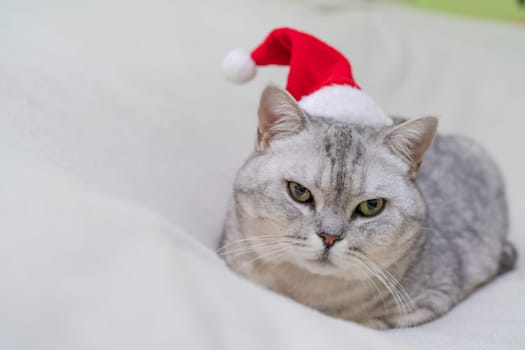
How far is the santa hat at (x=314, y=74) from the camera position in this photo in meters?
1.30

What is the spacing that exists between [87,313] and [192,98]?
1.08 metres

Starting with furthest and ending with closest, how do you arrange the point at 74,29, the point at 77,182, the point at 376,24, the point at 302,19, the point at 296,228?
1. the point at 376,24
2. the point at 302,19
3. the point at 74,29
4. the point at 296,228
5. the point at 77,182

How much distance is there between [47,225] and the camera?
832mm

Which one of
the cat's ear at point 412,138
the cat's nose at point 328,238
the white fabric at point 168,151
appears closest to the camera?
the white fabric at point 168,151

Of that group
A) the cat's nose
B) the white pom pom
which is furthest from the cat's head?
the white pom pom

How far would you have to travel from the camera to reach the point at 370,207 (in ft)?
3.98

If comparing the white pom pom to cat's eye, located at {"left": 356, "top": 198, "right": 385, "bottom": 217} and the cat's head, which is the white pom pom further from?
cat's eye, located at {"left": 356, "top": 198, "right": 385, "bottom": 217}

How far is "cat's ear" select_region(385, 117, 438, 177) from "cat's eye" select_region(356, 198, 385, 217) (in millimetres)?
146

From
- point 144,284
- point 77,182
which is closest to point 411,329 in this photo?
point 144,284

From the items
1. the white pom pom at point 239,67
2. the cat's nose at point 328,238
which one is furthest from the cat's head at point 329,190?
the white pom pom at point 239,67

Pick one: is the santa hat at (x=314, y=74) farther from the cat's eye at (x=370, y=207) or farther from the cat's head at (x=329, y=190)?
the cat's eye at (x=370, y=207)

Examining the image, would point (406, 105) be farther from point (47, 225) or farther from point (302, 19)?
point (47, 225)

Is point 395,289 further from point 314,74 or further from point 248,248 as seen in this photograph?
point 314,74

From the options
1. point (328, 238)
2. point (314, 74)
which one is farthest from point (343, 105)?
point (328, 238)
